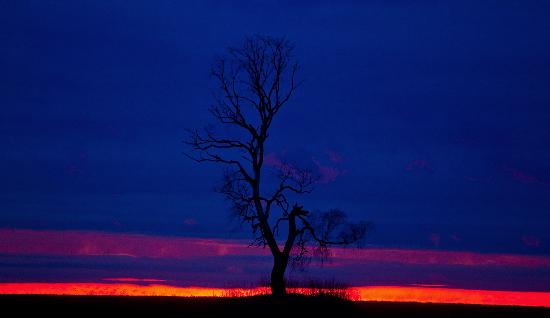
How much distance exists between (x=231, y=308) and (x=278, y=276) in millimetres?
3579

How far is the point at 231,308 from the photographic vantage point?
30.2 metres

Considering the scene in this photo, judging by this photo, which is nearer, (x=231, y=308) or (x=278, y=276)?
(x=231, y=308)

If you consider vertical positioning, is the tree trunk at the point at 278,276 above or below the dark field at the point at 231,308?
above

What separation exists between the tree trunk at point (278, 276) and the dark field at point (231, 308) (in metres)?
0.80

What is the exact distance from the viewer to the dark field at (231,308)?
94.5 feet

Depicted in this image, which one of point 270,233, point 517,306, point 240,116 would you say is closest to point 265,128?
point 240,116

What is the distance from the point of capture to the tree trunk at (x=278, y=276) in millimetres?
33000

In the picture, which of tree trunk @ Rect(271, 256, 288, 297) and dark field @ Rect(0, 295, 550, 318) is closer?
dark field @ Rect(0, 295, 550, 318)

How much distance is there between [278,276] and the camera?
3319 centimetres

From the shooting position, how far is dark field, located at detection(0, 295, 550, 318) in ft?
94.5

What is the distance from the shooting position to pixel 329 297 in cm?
3228

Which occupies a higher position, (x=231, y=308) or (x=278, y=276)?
(x=278, y=276)

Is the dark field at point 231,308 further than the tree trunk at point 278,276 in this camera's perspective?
No

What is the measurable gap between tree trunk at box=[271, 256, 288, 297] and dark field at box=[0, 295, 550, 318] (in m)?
0.80
